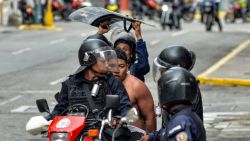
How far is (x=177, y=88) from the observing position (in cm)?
644

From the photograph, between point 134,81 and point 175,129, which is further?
point 134,81

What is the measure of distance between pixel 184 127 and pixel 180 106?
8.8 inches

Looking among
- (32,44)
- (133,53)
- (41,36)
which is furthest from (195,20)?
(133,53)

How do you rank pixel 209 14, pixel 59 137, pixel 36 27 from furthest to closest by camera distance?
pixel 36 27 < pixel 209 14 < pixel 59 137

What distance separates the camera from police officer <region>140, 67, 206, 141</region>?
20.7ft

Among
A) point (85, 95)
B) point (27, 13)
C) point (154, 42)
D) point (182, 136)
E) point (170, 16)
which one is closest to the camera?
point (182, 136)

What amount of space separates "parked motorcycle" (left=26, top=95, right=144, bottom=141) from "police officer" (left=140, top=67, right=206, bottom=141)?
3.16 feet

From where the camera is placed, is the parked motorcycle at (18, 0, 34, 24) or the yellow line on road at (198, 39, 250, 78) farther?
the parked motorcycle at (18, 0, 34, 24)

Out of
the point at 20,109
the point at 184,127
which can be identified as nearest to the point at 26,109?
the point at 20,109

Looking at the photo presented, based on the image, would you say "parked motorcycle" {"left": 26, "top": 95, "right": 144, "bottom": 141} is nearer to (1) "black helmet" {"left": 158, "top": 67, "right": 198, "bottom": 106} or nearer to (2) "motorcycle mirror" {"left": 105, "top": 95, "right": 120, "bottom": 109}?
(2) "motorcycle mirror" {"left": 105, "top": 95, "right": 120, "bottom": 109}

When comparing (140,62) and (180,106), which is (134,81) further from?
(180,106)

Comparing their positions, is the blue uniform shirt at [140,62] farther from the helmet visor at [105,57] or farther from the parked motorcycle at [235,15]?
the parked motorcycle at [235,15]

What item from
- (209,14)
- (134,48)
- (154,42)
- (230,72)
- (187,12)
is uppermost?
(134,48)

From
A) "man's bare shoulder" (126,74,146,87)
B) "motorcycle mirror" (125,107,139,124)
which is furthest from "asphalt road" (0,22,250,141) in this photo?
"motorcycle mirror" (125,107,139,124)
